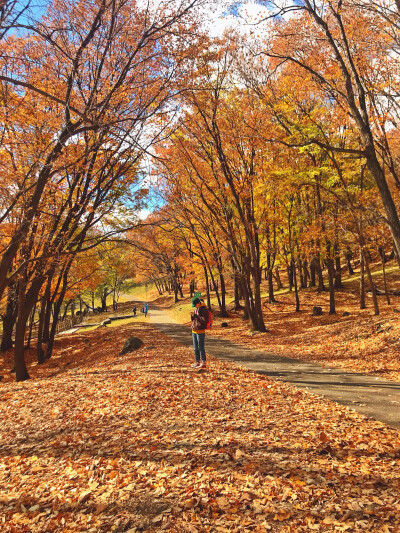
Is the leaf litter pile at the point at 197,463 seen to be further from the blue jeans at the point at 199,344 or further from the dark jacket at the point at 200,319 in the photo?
the dark jacket at the point at 200,319

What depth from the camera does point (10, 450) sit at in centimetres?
536

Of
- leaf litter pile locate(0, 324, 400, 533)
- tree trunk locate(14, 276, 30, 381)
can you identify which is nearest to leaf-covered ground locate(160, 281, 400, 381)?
leaf litter pile locate(0, 324, 400, 533)

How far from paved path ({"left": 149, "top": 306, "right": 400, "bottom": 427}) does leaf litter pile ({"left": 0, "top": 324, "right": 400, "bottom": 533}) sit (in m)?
0.58

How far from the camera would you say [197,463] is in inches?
168

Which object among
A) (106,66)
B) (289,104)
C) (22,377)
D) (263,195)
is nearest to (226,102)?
(289,104)

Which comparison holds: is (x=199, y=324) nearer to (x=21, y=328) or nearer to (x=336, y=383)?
(x=336, y=383)

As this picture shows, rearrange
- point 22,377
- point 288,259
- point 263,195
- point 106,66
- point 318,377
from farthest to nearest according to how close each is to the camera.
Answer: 1. point 288,259
2. point 263,195
3. point 22,377
4. point 106,66
5. point 318,377

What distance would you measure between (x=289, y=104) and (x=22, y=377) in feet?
55.6

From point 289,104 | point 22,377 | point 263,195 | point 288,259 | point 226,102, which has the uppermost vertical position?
point 226,102

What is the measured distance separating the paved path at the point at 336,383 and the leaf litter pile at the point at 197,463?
1.89 ft

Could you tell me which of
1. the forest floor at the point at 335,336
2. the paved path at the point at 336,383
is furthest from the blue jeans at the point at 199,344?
the forest floor at the point at 335,336

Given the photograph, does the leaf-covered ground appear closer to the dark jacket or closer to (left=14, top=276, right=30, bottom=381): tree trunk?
the dark jacket

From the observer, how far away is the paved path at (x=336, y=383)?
246 inches

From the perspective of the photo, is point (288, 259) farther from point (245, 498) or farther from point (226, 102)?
point (245, 498)
